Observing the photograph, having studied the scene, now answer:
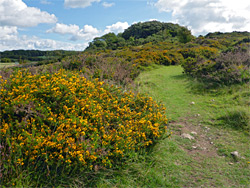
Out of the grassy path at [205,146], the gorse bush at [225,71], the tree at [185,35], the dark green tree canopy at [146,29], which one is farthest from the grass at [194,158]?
the dark green tree canopy at [146,29]

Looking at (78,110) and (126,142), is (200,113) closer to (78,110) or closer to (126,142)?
(126,142)

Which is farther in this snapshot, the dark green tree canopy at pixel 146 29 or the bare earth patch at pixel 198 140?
the dark green tree canopy at pixel 146 29

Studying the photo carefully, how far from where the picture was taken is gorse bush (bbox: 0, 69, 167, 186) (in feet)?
8.54

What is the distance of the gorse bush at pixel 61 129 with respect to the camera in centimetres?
260

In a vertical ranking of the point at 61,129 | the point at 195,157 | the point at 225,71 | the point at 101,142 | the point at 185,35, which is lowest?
the point at 195,157

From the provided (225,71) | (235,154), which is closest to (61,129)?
(235,154)

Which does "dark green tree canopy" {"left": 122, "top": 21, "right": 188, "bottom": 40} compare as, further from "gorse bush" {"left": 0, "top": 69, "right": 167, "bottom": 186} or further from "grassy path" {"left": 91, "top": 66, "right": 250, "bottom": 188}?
"gorse bush" {"left": 0, "top": 69, "right": 167, "bottom": 186}

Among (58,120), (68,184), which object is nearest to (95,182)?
(68,184)

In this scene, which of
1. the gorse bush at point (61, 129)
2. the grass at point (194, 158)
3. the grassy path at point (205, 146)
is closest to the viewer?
the gorse bush at point (61, 129)

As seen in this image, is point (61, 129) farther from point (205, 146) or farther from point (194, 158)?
point (205, 146)

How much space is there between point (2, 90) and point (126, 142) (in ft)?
6.67

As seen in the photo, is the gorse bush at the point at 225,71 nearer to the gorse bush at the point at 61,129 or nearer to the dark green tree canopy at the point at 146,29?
the gorse bush at the point at 61,129

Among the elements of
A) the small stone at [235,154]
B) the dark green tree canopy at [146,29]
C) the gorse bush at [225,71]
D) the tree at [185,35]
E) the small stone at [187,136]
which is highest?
the dark green tree canopy at [146,29]

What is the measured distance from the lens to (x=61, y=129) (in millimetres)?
2822
